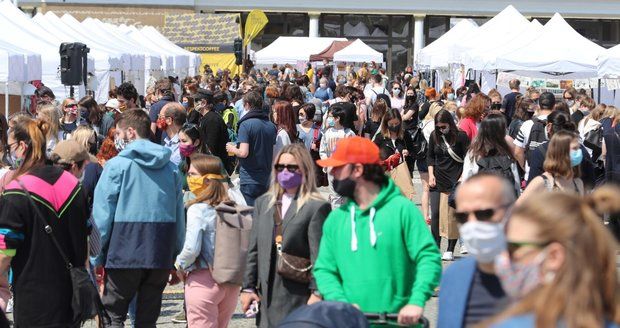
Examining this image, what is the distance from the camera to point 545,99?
12453mm

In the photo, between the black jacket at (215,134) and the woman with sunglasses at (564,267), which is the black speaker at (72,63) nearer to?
the black jacket at (215,134)

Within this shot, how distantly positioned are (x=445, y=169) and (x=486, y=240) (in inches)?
324

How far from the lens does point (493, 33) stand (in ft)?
94.6

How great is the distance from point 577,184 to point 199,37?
47.7 metres

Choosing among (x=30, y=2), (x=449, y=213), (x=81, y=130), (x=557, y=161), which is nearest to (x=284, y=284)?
(x=557, y=161)

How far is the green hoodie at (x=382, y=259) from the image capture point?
508 centimetres

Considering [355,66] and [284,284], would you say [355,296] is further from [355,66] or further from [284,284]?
[355,66]

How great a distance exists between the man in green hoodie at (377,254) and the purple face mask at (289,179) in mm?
881

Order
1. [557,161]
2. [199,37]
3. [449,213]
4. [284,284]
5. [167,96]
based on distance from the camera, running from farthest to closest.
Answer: [199,37] → [167,96] → [449,213] → [557,161] → [284,284]

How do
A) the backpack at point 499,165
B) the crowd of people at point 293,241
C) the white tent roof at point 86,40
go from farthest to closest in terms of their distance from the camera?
the white tent roof at point 86,40 → the backpack at point 499,165 → the crowd of people at point 293,241

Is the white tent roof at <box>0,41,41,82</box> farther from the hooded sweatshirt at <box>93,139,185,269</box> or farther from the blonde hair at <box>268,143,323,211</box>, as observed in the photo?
the blonde hair at <box>268,143,323,211</box>

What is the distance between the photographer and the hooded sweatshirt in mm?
6844

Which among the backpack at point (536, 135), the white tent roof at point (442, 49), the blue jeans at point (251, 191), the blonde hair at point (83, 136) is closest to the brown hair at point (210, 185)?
the blonde hair at point (83, 136)

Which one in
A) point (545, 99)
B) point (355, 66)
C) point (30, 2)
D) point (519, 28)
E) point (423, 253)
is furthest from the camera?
point (30, 2)
